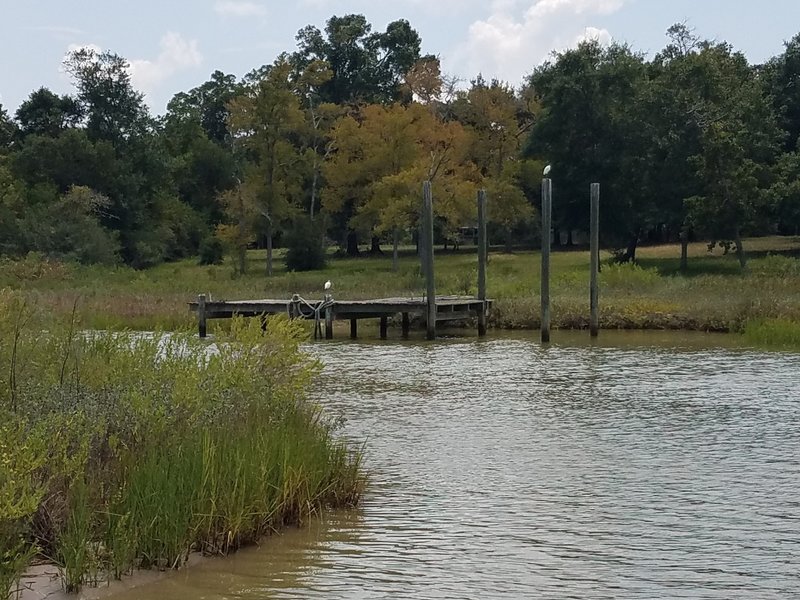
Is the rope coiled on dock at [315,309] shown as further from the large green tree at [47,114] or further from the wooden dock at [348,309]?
the large green tree at [47,114]

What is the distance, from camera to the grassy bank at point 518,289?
2991 cm

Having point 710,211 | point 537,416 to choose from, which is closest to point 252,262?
point 710,211

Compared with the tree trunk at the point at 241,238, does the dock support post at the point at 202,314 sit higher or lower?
lower

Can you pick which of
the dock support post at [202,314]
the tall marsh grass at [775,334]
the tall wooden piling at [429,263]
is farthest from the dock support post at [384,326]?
the tall marsh grass at [775,334]

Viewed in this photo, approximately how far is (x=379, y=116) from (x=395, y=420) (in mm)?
39100

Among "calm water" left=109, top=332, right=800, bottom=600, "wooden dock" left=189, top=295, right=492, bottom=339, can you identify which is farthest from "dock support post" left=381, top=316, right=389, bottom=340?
"calm water" left=109, top=332, right=800, bottom=600

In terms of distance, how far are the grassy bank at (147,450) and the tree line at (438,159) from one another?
36.6 metres

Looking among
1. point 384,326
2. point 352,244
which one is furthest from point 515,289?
point 352,244

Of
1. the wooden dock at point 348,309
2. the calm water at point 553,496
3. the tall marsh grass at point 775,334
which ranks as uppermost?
the wooden dock at point 348,309

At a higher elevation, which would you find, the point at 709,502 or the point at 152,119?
the point at 152,119

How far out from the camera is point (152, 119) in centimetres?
6569

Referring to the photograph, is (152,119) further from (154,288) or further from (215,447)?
(215,447)

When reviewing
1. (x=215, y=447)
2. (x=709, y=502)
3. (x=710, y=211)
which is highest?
(x=710, y=211)

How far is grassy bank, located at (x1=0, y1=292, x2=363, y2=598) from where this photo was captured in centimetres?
790
